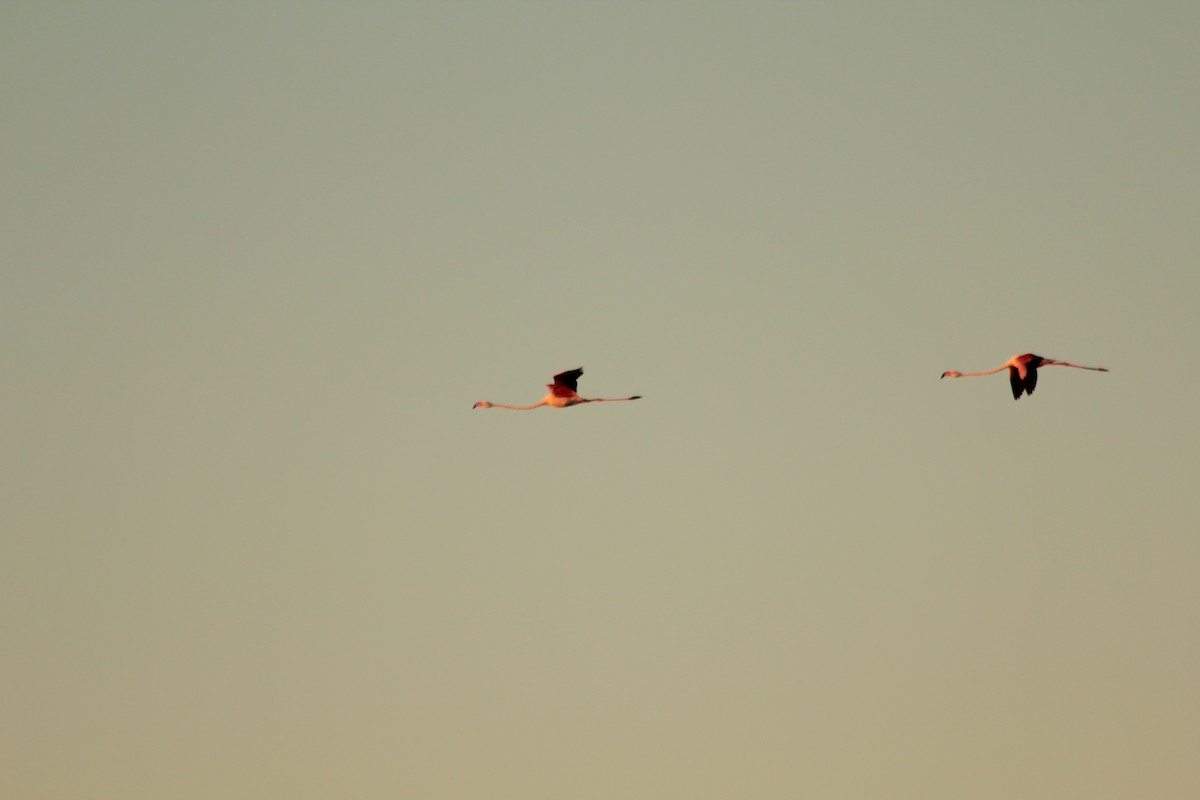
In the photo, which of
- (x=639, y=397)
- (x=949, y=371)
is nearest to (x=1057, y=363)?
(x=949, y=371)

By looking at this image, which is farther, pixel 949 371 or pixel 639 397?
pixel 949 371

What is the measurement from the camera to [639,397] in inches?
2336

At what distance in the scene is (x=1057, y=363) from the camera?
198 ft

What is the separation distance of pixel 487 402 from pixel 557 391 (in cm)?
236

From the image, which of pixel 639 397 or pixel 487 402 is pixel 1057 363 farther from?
pixel 487 402

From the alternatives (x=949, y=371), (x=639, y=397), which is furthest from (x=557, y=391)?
(x=949, y=371)

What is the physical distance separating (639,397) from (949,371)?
29.9 feet

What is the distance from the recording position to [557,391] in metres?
60.5

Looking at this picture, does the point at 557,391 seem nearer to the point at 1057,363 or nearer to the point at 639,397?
the point at 639,397

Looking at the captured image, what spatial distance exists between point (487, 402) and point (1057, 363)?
14105 millimetres

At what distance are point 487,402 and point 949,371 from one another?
39.1 feet

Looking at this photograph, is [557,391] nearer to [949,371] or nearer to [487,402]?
[487,402]

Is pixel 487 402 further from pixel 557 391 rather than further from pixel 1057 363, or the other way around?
pixel 1057 363

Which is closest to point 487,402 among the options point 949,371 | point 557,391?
point 557,391
